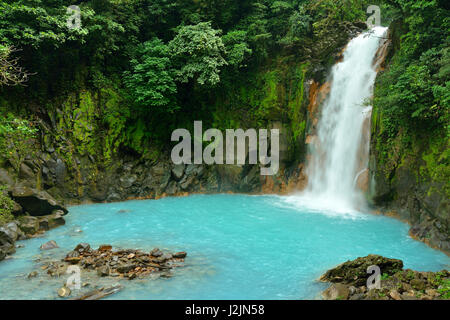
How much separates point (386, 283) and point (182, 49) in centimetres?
1182

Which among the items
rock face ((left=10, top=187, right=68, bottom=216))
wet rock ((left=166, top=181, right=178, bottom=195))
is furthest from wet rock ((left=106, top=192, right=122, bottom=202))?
rock face ((left=10, top=187, right=68, bottom=216))

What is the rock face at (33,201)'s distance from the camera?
9556 mm

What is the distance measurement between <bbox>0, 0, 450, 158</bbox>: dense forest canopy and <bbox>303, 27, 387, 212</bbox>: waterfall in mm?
1697

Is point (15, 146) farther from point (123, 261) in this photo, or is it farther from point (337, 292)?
point (337, 292)

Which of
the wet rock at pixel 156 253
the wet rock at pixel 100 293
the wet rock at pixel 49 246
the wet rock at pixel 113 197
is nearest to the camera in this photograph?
the wet rock at pixel 100 293

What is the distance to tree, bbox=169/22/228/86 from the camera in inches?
524

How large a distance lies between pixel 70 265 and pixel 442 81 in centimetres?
1032

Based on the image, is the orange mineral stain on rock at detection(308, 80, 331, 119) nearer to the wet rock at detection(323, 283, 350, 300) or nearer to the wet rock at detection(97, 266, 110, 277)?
the wet rock at detection(323, 283, 350, 300)

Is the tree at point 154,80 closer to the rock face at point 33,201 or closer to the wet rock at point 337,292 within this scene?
the rock face at point 33,201

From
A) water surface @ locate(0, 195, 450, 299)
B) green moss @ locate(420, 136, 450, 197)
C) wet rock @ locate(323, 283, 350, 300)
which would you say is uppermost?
green moss @ locate(420, 136, 450, 197)

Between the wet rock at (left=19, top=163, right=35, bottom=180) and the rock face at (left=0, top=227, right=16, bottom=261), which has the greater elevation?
the wet rock at (left=19, top=163, right=35, bottom=180)

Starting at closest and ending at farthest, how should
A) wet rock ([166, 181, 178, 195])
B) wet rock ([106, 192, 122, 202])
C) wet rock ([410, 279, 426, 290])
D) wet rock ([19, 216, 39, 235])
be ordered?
wet rock ([410, 279, 426, 290])
wet rock ([19, 216, 39, 235])
wet rock ([106, 192, 122, 202])
wet rock ([166, 181, 178, 195])

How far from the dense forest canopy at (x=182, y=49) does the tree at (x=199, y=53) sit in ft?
0.15

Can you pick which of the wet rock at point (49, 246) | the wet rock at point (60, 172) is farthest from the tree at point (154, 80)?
the wet rock at point (49, 246)
